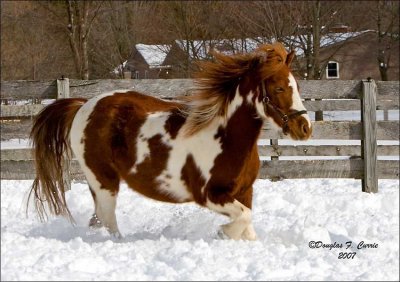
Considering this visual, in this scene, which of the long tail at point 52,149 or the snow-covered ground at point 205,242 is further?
the long tail at point 52,149

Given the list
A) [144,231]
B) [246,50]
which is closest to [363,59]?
[246,50]

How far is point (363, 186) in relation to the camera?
287 inches

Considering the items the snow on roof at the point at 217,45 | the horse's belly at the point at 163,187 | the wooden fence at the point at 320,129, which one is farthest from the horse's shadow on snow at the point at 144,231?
the snow on roof at the point at 217,45

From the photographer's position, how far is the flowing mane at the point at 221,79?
14.4 feet

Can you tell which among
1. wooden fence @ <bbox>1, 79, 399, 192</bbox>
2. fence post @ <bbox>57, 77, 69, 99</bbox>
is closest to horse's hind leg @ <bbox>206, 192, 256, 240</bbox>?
wooden fence @ <bbox>1, 79, 399, 192</bbox>

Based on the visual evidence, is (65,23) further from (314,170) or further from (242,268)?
(242,268)

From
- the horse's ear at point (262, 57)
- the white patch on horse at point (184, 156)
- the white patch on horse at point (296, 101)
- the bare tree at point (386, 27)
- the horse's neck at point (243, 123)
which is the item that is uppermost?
the bare tree at point (386, 27)

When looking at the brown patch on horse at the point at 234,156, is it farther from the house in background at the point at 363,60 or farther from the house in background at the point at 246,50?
the house in background at the point at 363,60

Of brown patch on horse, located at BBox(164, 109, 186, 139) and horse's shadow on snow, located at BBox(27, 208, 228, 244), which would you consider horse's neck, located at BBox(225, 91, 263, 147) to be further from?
horse's shadow on snow, located at BBox(27, 208, 228, 244)

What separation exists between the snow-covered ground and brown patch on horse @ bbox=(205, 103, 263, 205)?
381 mm

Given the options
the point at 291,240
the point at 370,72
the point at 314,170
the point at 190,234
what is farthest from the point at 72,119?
the point at 370,72

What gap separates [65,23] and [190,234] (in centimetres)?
1431

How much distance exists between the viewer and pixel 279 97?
4242 mm

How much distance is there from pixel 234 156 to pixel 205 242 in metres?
0.68
